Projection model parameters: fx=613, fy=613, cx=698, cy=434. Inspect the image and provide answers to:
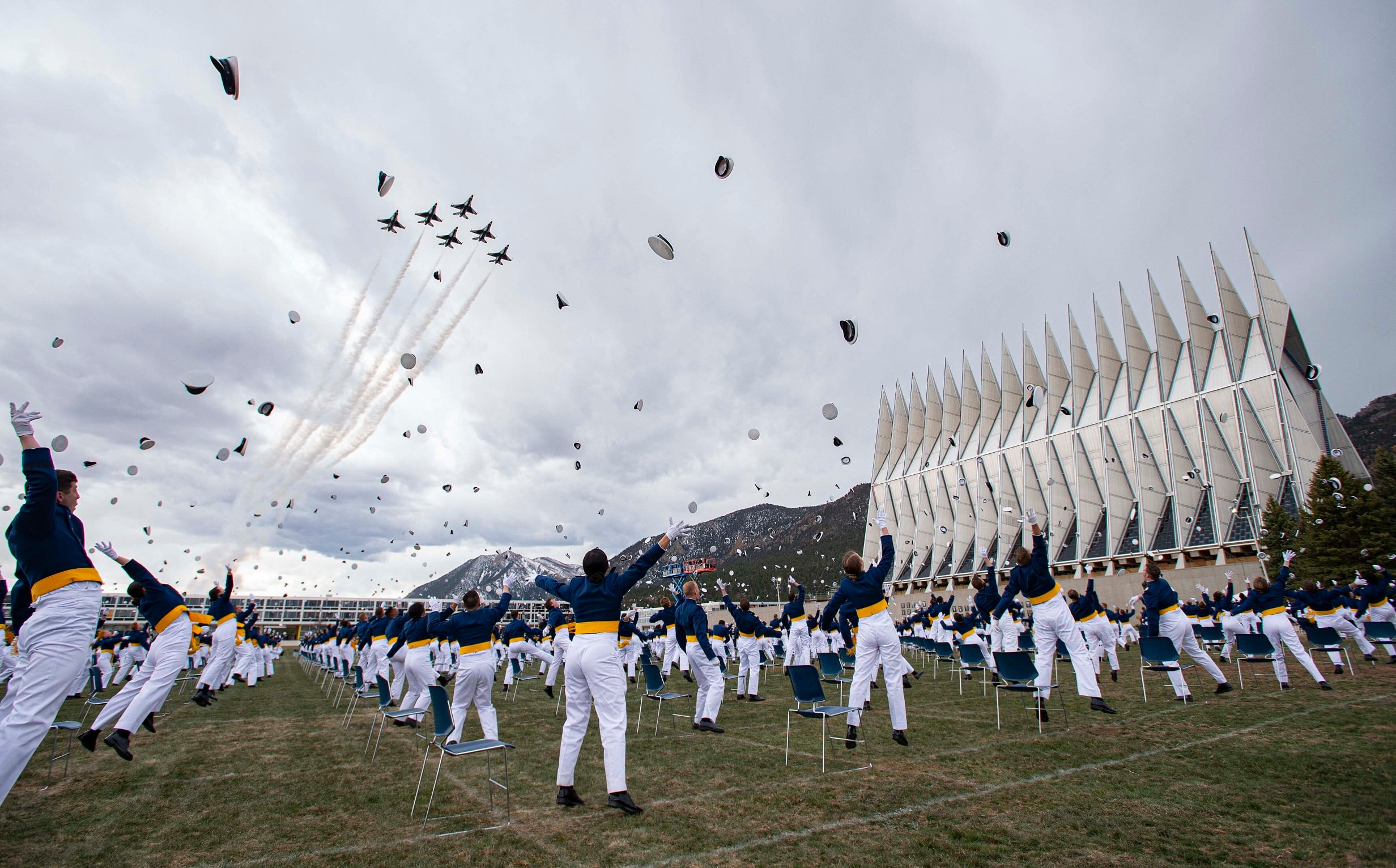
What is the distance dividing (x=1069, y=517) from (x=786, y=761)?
61245 mm

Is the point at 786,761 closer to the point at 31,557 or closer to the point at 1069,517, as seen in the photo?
the point at 31,557

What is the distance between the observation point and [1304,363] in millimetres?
47188

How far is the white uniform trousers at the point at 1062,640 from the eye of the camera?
9.73 m

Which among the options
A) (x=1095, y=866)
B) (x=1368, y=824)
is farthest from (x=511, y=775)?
(x=1368, y=824)

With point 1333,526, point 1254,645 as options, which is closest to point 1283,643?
point 1254,645

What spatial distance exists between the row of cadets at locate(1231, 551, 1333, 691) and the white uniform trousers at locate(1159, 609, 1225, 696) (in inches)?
63.8

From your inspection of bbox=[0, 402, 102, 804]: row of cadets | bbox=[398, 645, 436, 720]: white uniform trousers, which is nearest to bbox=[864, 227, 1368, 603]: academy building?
bbox=[398, 645, 436, 720]: white uniform trousers

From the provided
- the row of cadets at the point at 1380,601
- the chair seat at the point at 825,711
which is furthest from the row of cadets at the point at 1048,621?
the row of cadets at the point at 1380,601

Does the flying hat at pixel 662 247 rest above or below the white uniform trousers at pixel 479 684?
above

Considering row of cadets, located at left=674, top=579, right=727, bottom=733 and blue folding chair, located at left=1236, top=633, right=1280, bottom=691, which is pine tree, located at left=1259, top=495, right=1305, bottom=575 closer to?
blue folding chair, located at left=1236, top=633, right=1280, bottom=691

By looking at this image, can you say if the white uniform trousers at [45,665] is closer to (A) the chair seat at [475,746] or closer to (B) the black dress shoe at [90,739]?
(B) the black dress shoe at [90,739]

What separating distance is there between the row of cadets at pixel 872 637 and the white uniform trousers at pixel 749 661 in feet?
21.2

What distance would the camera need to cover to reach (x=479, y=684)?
912 centimetres

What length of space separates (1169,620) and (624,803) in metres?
11.4
